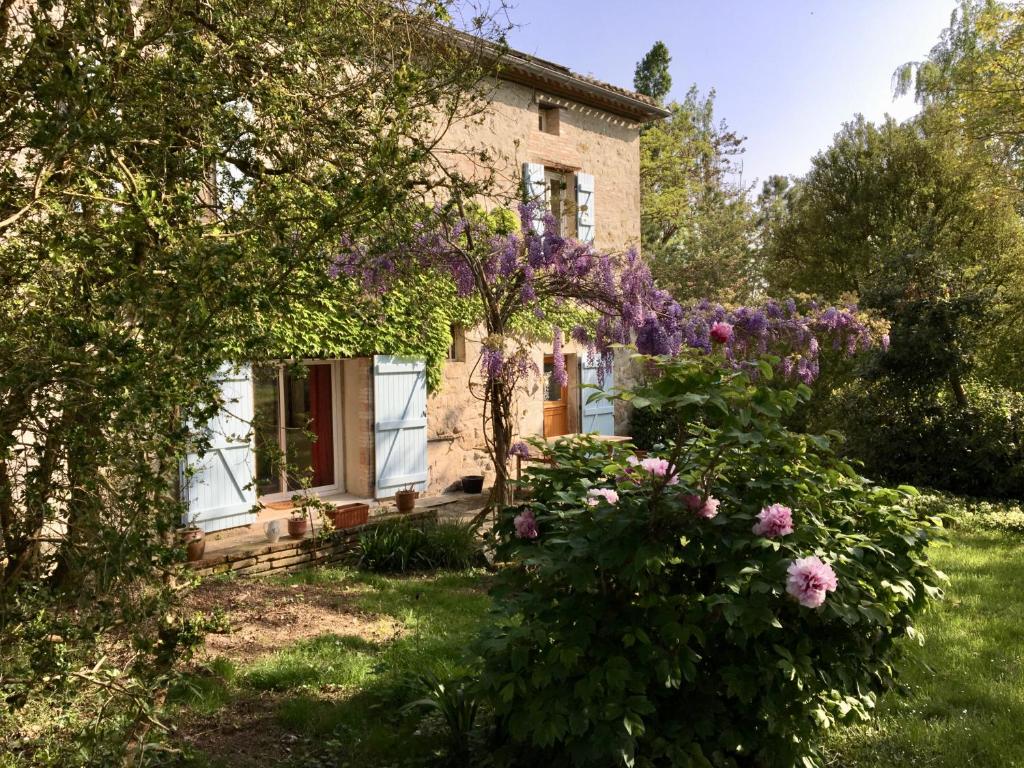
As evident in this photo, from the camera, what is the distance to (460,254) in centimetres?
639

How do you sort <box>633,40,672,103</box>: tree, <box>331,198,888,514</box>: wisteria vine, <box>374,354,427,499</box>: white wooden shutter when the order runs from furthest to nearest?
<box>633,40,672,103</box>: tree
<box>374,354,427,499</box>: white wooden shutter
<box>331,198,888,514</box>: wisteria vine

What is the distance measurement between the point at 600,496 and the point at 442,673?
6.63 ft

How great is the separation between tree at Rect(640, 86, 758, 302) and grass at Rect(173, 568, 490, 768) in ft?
51.7

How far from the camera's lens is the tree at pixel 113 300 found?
2.04 metres

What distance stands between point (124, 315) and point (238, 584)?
467 centimetres

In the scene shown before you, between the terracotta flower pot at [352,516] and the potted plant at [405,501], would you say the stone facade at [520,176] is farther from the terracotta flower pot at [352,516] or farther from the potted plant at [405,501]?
the terracotta flower pot at [352,516]

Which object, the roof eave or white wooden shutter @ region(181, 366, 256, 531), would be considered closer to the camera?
white wooden shutter @ region(181, 366, 256, 531)

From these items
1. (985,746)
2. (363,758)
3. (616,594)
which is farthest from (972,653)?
(363,758)

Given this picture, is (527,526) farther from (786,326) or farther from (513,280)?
(786,326)

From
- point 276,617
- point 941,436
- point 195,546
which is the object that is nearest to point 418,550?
point 276,617

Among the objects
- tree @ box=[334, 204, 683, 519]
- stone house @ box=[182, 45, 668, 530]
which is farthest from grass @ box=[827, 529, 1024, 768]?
stone house @ box=[182, 45, 668, 530]

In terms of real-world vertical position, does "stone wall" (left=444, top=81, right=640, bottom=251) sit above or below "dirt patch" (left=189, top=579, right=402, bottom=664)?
above

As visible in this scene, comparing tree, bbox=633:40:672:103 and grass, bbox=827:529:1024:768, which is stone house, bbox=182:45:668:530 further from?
tree, bbox=633:40:672:103

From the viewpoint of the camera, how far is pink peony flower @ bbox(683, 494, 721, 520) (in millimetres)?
2643
